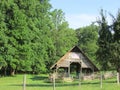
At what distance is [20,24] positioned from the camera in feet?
210

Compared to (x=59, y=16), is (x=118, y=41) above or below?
below

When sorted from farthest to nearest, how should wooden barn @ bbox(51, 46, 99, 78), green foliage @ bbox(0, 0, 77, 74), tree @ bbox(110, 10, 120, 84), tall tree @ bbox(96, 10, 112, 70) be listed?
1. wooden barn @ bbox(51, 46, 99, 78)
2. green foliage @ bbox(0, 0, 77, 74)
3. tall tree @ bbox(96, 10, 112, 70)
4. tree @ bbox(110, 10, 120, 84)

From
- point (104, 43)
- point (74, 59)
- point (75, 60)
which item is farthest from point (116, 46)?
point (75, 60)

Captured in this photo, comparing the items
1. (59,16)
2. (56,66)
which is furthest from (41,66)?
(59,16)

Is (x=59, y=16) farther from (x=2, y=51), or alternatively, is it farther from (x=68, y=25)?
(x=2, y=51)

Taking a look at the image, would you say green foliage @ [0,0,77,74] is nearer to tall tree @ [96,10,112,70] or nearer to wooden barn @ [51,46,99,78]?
wooden barn @ [51,46,99,78]

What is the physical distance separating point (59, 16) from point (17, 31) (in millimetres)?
30215

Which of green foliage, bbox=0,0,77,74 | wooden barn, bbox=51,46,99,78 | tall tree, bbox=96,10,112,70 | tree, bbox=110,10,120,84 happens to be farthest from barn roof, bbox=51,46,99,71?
tree, bbox=110,10,120,84

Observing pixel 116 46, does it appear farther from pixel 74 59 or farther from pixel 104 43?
pixel 74 59

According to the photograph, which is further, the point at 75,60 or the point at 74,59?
the point at 75,60

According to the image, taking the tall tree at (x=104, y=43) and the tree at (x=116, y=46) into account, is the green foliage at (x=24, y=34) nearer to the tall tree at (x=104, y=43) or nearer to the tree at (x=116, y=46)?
the tall tree at (x=104, y=43)

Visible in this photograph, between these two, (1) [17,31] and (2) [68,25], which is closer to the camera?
(1) [17,31]

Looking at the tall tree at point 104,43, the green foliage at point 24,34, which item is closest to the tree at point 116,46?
the tall tree at point 104,43

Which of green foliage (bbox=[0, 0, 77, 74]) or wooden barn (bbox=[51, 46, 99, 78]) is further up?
green foliage (bbox=[0, 0, 77, 74])
